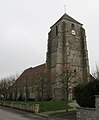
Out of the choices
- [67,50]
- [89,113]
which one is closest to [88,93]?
[89,113]

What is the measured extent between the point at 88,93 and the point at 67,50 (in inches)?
1533

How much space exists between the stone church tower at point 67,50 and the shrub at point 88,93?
35.4 m

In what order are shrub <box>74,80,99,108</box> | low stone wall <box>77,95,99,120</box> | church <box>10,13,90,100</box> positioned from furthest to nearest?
church <box>10,13,90,100</box>, shrub <box>74,80,99,108</box>, low stone wall <box>77,95,99,120</box>

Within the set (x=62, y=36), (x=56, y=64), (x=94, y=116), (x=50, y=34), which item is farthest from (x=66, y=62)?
(x=94, y=116)

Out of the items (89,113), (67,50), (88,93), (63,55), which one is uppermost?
(67,50)

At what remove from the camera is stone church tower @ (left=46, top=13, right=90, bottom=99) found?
187 ft

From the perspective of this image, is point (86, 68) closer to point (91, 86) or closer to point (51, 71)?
point (51, 71)

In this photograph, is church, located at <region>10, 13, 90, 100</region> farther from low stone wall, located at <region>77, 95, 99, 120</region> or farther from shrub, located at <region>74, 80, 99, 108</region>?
low stone wall, located at <region>77, 95, 99, 120</region>

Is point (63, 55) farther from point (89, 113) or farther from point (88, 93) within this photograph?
point (89, 113)

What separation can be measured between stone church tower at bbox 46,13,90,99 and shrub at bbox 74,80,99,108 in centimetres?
3538

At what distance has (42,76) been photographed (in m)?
42.2

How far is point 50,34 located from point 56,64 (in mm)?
11713

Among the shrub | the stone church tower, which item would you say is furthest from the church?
the shrub

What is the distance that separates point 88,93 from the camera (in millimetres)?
18906
